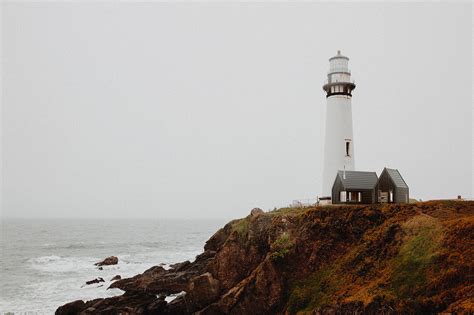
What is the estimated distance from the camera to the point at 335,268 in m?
25.0

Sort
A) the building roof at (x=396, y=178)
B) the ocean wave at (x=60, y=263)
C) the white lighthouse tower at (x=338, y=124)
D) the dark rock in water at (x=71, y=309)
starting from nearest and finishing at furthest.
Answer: the dark rock in water at (x=71, y=309)
the building roof at (x=396, y=178)
the white lighthouse tower at (x=338, y=124)
the ocean wave at (x=60, y=263)

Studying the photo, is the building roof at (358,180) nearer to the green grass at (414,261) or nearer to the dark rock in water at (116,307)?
the green grass at (414,261)

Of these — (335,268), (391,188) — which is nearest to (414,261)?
(335,268)

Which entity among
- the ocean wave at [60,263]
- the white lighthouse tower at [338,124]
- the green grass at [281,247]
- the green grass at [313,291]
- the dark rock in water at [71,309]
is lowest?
the ocean wave at [60,263]

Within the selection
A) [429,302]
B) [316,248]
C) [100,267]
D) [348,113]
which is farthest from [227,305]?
[100,267]

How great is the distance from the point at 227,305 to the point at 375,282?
9922 mm

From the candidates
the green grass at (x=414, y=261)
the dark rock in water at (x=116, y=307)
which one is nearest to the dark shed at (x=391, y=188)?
the green grass at (x=414, y=261)

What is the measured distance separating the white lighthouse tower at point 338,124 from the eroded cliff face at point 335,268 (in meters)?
8.26

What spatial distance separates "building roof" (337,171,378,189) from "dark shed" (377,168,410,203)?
2.37ft

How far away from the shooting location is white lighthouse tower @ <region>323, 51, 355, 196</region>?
3597cm

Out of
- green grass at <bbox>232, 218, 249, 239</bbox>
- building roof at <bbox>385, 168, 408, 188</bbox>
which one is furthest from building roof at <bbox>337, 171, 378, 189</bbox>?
green grass at <bbox>232, 218, 249, 239</bbox>

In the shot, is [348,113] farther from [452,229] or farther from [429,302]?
[429,302]

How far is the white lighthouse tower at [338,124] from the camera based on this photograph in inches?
1416

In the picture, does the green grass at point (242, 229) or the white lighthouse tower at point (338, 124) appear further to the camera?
the white lighthouse tower at point (338, 124)
